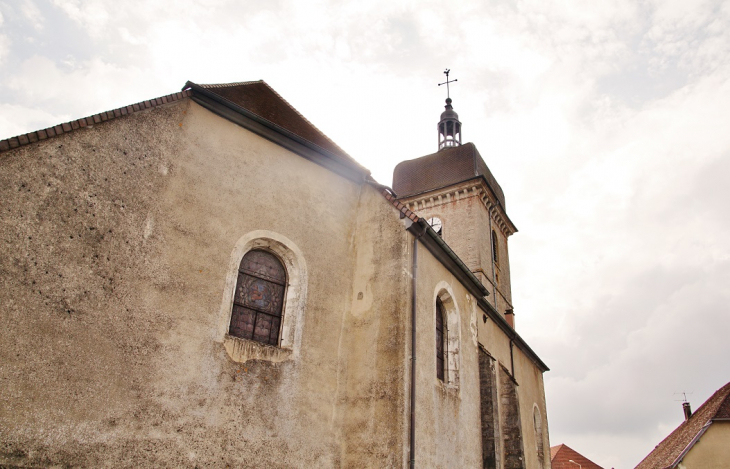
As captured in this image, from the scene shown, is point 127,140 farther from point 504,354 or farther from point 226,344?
point 504,354

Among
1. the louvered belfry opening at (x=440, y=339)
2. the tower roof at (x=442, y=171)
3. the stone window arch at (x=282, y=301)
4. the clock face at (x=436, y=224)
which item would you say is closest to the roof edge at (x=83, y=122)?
the stone window arch at (x=282, y=301)

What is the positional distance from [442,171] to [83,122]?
17880mm

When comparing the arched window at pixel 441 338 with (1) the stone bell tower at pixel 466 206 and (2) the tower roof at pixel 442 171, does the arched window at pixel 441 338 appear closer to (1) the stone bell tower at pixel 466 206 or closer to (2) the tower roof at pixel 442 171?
(1) the stone bell tower at pixel 466 206

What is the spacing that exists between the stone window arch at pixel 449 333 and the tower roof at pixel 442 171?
11.7m

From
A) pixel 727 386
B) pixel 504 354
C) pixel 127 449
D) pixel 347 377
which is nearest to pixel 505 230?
pixel 504 354

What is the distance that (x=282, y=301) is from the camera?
8.91 meters

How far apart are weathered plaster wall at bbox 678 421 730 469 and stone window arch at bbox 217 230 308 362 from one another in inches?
794

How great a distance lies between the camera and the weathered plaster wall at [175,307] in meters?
6.23

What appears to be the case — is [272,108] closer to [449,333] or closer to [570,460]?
[449,333]

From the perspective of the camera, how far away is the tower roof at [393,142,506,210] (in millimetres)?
22938

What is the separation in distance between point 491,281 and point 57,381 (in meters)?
17.6

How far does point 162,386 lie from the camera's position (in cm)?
698

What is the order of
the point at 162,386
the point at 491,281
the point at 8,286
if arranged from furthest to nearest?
1. the point at 491,281
2. the point at 162,386
3. the point at 8,286

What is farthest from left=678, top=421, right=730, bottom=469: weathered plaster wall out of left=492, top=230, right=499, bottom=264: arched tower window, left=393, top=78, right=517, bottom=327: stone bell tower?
left=492, top=230, right=499, bottom=264: arched tower window
